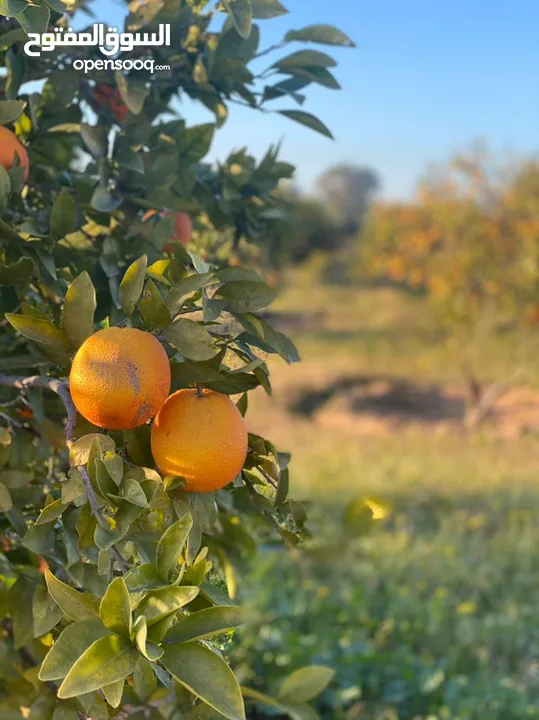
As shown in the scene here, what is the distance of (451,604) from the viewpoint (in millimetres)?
3020

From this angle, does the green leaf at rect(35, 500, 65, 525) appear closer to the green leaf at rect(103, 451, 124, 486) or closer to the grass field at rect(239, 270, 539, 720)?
the green leaf at rect(103, 451, 124, 486)

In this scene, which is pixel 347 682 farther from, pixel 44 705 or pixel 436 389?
pixel 436 389

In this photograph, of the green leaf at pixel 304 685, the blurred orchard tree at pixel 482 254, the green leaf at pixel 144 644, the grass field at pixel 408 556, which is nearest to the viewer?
the green leaf at pixel 144 644

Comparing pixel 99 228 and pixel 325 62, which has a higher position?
pixel 325 62

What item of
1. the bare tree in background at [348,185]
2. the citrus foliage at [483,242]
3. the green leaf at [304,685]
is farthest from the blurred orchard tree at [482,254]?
the bare tree in background at [348,185]

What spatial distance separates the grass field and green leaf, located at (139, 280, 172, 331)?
421mm

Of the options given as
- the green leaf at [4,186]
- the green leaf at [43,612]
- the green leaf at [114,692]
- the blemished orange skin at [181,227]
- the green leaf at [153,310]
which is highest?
the green leaf at [4,186]

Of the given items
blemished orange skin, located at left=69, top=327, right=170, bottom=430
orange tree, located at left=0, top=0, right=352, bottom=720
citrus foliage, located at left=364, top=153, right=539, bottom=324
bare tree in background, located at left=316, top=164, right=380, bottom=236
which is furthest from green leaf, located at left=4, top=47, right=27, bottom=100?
bare tree in background, located at left=316, top=164, right=380, bottom=236

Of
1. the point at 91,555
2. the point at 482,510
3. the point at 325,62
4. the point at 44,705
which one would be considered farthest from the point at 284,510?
the point at 482,510

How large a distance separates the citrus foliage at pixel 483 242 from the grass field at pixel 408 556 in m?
0.54

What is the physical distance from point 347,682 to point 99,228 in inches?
59.8

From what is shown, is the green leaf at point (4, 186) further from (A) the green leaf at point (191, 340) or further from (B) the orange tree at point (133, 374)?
(A) the green leaf at point (191, 340)

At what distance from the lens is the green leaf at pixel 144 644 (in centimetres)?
57

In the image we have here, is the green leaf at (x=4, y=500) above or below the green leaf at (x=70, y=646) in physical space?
below
